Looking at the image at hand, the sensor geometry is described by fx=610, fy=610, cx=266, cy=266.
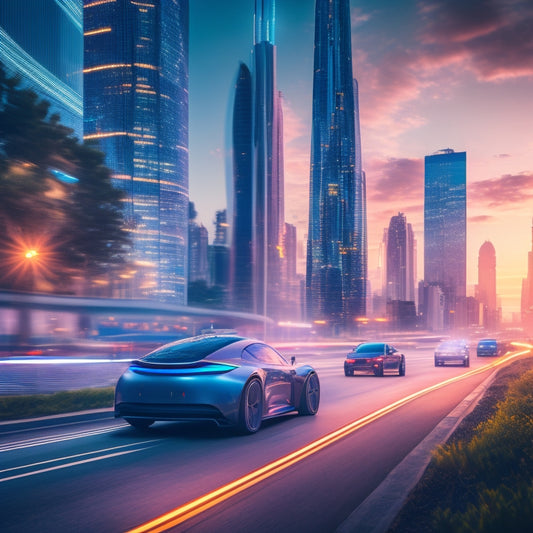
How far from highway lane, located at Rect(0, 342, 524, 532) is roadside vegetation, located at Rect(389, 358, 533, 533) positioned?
63cm

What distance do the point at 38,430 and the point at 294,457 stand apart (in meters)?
4.42

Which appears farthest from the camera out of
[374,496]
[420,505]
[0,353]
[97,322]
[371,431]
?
[97,322]

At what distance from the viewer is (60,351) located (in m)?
26.1

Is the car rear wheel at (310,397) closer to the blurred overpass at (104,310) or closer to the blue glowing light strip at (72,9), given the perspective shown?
the blurred overpass at (104,310)

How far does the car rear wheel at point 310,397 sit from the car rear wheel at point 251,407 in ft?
6.16

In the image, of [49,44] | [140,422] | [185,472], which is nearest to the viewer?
[185,472]

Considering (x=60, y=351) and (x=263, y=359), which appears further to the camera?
(x=60, y=351)

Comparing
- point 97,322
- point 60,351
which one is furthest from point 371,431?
point 97,322

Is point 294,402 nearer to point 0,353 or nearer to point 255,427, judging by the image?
point 255,427

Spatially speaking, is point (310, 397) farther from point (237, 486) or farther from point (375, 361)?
point (375, 361)

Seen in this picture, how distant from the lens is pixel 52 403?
1152 centimetres

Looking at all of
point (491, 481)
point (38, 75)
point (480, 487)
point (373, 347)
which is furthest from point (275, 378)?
point (38, 75)

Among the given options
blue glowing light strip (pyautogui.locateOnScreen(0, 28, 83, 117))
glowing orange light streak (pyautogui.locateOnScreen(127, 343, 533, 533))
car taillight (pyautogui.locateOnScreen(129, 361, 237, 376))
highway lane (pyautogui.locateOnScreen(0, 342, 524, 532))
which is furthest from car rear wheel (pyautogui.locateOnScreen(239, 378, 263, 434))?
blue glowing light strip (pyautogui.locateOnScreen(0, 28, 83, 117))

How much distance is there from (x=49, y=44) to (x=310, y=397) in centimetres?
13099
